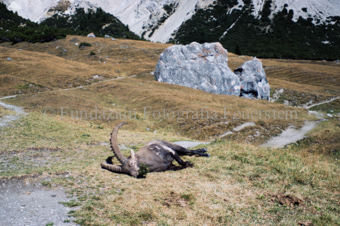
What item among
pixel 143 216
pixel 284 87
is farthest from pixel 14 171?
pixel 284 87

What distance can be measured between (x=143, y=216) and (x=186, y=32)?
162 metres

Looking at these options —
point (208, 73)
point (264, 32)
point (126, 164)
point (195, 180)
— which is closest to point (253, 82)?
point (208, 73)

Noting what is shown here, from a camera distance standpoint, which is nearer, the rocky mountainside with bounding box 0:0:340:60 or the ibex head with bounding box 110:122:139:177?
the ibex head with bounding box 110:122:139:177

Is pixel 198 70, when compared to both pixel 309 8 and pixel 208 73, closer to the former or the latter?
pixel 208 73

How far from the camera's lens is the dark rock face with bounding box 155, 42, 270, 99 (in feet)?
154

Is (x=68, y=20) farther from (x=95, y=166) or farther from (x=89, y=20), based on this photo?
(x=95, y=166)

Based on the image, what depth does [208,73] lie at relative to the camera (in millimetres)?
47719

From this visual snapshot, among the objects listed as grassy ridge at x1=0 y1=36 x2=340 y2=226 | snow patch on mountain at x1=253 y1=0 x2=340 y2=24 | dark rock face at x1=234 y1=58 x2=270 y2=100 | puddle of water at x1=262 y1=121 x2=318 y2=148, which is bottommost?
puddle of water at x1=262 y1=121 x2=318 y2=148

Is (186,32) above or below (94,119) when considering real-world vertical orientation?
above

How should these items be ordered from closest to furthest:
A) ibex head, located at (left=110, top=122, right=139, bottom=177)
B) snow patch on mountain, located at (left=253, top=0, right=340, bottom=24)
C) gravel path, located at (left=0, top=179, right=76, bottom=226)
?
gravel path, located at (left=0, top=179, right=76, bottom=226), ibex head, located at (left=110, top=122, right=139, bottom=177), snow patch on mountain, located at (left=253, top=0, right=340, bottom=24)

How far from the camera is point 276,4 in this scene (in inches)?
5876

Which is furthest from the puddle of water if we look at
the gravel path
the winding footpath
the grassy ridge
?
the gravel path

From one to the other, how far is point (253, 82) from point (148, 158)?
44539mm

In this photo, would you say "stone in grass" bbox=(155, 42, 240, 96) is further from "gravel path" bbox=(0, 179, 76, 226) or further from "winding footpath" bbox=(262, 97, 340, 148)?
"gravel path" bbox=(0, 179, 76, 226)
